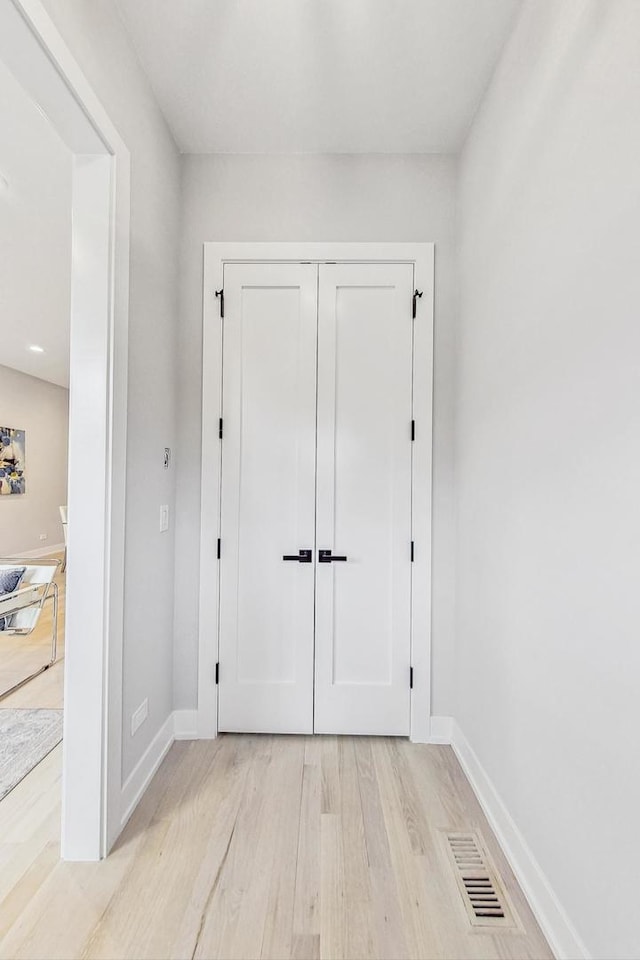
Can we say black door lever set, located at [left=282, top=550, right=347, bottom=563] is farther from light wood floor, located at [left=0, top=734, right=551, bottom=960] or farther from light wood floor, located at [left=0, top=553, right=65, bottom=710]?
light wood floor, located at [left=0, top=553, right=65, bottom=710]

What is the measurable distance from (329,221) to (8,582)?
9.47ft

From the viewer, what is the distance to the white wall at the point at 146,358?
169 cm

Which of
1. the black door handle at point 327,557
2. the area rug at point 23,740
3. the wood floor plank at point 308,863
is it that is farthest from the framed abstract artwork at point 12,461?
the wood floor plank at point 308,863

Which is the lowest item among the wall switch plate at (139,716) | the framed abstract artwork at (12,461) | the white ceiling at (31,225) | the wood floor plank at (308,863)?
the wood floor plank at (308,863)

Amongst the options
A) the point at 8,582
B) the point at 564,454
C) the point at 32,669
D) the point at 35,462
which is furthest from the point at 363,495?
the point at 35,462

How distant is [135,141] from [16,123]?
657 millimetres

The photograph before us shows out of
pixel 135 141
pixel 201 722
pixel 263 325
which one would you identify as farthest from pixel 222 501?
pixel 135 141

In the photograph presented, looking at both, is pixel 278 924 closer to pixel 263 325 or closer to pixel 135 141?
pixel 263 325

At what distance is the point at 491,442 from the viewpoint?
1.87 m

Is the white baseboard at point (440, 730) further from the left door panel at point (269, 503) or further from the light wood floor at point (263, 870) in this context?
the left door panel at point (269, 503)

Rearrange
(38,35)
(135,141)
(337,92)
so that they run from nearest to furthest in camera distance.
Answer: (38,35) → (135,141) → (337,92)

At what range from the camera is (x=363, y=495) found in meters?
2.34

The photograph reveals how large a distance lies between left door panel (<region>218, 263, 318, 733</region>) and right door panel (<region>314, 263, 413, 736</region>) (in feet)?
0.22

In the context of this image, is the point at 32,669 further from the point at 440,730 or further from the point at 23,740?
the point at 440,730
